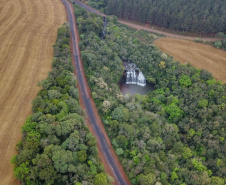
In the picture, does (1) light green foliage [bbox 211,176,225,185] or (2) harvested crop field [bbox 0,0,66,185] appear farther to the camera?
(2) harvested crop field [bbox 0,0,66,185]

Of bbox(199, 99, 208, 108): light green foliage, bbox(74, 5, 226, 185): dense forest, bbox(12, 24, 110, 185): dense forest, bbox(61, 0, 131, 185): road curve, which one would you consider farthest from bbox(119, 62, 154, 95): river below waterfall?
bbox(12, 24, 110, 185): dense forest

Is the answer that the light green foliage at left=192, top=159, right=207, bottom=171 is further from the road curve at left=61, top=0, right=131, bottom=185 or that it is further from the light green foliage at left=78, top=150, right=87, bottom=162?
the light green foliage at left=78, top=150, right=87, bottom=162

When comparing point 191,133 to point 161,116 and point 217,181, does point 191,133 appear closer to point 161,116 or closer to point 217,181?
point 161,116

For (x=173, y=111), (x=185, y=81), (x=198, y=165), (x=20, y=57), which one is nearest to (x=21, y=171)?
(x=198, y=165)

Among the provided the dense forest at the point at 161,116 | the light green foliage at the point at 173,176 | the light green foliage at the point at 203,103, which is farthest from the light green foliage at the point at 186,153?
the light green foliage at the point at 203,103

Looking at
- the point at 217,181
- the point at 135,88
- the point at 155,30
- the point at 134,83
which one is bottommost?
the point at 217,181

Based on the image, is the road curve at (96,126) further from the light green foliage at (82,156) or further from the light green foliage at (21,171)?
the light green foliage at (21,171)
